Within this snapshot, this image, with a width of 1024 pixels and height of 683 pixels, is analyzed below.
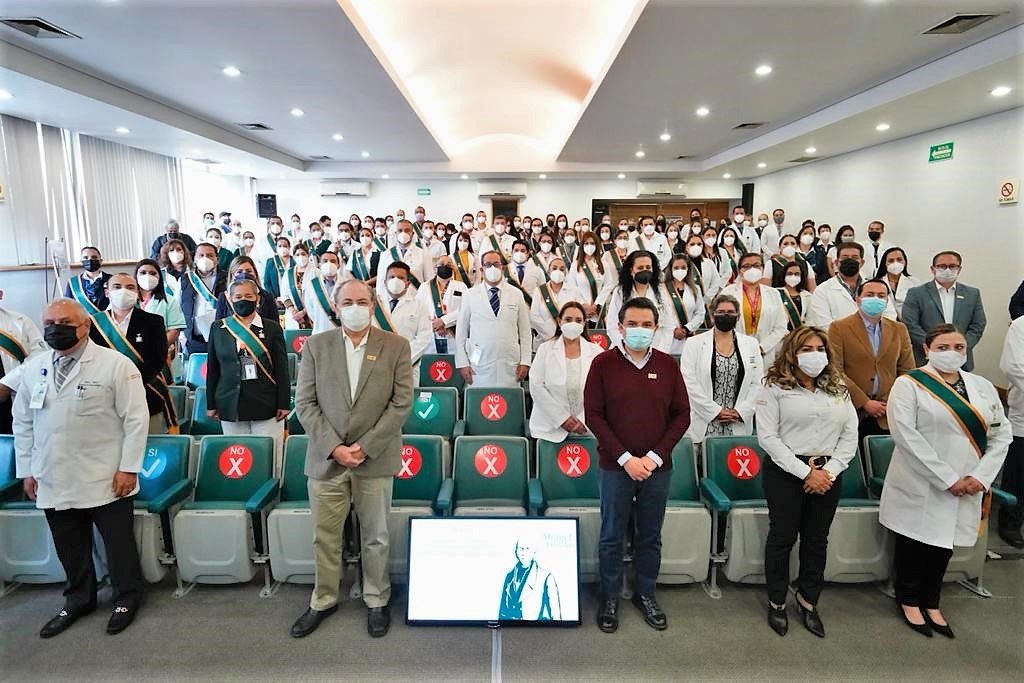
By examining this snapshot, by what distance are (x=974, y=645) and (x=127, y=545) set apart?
4364 mm

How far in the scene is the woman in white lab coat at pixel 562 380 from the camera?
3.44 meters

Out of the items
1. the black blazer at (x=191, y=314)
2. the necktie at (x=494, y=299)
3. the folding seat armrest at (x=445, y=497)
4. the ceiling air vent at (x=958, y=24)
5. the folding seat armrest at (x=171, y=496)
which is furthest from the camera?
the black blazer at (x=191, y=314)

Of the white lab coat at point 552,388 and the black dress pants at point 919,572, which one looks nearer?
the black dress pants at point 919,572

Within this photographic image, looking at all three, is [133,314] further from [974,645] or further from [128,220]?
[128,220]

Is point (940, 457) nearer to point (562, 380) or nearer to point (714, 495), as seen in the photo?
point (714, 495)

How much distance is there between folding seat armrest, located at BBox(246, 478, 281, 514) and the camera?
294 cm

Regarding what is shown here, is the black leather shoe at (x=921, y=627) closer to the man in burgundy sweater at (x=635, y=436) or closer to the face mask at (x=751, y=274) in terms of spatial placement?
the man in burgundy sweater at (x=635, y=436)

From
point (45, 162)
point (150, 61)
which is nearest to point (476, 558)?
point (150, 61)

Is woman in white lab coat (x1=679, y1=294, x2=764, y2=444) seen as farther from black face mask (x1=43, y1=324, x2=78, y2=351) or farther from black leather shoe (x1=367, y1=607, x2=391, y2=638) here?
black face mask (x1=43, y1=324, x2=78, y2=351)

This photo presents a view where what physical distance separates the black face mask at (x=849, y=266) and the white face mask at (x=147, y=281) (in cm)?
586

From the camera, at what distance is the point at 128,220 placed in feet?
38.2

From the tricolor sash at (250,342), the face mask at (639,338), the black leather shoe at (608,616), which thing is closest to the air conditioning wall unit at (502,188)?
the tricolor sash at (250,342)

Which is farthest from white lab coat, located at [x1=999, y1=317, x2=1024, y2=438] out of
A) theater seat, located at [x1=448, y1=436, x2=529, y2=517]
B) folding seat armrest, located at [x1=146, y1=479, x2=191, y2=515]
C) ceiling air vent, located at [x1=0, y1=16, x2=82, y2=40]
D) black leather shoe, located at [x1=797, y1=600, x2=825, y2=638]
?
ceiling air vent, located at [x1=0, y1=16, x2=82, y2=40]

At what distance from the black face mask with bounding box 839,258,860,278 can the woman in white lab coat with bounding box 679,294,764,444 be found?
1.69m
